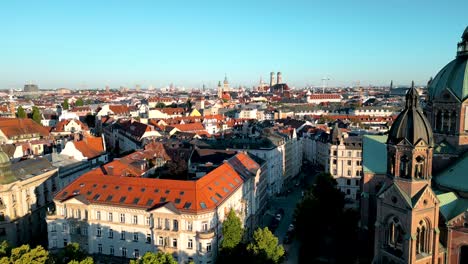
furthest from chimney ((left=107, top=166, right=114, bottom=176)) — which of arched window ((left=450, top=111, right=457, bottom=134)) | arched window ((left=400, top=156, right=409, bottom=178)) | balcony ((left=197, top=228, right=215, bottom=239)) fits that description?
Answer: arched window ((left=450, top=111, right=457, bottom=134))

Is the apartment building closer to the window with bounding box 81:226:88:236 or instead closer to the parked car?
the window with bounding box 81:226:88:236

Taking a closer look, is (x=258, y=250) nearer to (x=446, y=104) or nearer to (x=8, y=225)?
(x=446, y=104)

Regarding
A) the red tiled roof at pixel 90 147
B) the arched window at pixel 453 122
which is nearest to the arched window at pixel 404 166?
the arched window at pixel 453 122

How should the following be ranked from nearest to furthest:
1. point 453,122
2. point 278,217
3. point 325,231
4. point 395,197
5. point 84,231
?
point 395,197
point 453,122
point 84,231
point 325,231
point 278,217

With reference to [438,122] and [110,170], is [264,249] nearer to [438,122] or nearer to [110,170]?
[438,122]

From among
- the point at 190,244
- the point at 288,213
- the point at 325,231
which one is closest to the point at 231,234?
the point at 190,244

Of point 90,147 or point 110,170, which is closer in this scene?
point 110,170

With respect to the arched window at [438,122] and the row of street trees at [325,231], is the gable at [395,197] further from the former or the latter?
the row of street trees at [325,231]
